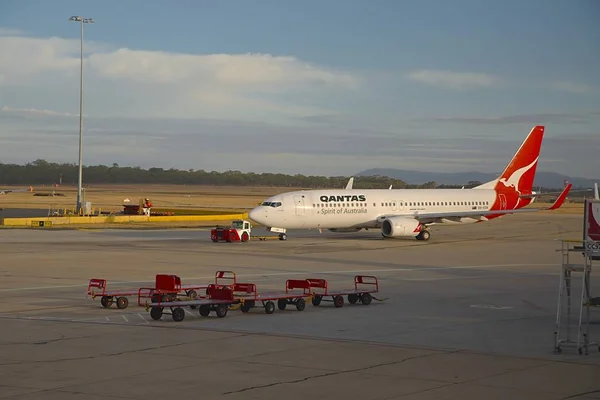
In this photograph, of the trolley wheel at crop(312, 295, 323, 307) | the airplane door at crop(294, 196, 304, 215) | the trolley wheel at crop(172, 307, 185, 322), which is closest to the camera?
the trolley wheel at crop(172, 307, 185, 322)

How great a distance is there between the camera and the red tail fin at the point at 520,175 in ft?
214

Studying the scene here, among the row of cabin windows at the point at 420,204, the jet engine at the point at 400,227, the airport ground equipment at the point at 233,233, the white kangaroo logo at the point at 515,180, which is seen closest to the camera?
the airport ground equipment at the point at 233,233

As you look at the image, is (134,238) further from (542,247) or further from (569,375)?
(569,375)

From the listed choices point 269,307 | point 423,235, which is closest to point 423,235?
point 423,235

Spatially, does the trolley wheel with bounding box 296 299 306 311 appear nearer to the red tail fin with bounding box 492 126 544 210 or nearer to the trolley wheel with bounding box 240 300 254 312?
the trolley wheel with bounding box 240 300 254 312

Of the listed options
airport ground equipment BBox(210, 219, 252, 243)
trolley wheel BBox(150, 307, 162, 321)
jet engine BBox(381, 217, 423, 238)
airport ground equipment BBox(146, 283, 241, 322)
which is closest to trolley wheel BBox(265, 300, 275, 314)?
airport ground equipment BBox(146, 283, 241, 322)

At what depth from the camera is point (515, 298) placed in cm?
2747

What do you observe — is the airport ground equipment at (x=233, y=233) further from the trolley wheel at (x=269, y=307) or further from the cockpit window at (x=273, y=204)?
the trolley wheel at (x=269, y=307)

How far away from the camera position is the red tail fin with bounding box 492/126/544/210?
6538cm

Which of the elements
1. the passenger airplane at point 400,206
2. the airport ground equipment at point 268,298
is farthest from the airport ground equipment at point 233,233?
the airport ground equipment at point 268,298

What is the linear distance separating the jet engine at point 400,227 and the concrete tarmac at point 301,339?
52.1ft

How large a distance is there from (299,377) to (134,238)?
42736 mm

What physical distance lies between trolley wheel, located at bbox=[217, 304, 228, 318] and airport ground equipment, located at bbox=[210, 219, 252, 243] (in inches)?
1225

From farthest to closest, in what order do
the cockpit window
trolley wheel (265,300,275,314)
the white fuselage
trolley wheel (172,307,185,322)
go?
the white fuselage → the cockpit window → trolley wheel (265,300,275,314) → trolley wheel (172,307,185,322)
